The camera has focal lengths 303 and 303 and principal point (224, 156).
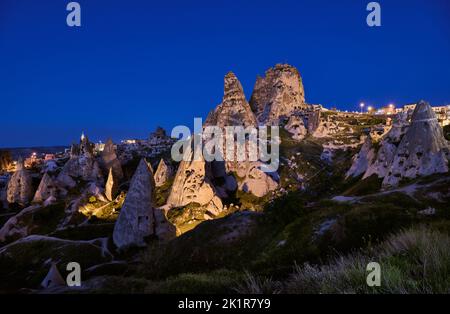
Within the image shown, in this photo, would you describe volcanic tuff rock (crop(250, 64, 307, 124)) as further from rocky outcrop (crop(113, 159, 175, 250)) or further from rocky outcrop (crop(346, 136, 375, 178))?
rocky outcrop (crop(113, 159, 175, 250))

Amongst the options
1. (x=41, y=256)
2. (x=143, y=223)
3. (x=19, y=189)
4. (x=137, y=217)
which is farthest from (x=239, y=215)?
(x=19, y=189)

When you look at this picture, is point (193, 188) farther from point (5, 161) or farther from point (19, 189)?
point (5, 161)

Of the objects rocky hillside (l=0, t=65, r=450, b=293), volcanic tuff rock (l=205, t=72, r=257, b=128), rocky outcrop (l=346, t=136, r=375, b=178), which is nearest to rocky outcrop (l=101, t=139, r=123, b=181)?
rocky hillside (l=0, t=65, r=450, b=293)

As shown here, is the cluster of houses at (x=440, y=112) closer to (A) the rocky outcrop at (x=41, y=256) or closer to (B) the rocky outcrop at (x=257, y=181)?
(B) the rocky outcrop at (x=257, y=181)

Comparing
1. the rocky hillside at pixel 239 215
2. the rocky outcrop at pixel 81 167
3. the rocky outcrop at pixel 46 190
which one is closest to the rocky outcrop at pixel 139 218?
the rocky hillside at pixel 239 215

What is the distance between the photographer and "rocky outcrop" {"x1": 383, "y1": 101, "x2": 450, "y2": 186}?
110ft

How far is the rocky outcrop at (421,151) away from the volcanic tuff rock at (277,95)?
81108 millimetres

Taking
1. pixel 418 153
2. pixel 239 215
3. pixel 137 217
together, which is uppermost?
pixel 418 153

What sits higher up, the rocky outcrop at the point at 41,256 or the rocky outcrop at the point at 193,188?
the rocky outcrop at the point at 193,188

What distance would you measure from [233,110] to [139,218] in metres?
69.5

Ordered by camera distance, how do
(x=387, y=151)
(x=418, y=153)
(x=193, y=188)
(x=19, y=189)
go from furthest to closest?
(x=19, y=189) < (x=193, y=188) < (x=387, y=151) < (x=418, y=153)

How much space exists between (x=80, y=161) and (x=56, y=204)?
20896 millimetres

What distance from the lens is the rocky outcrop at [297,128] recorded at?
10174cm

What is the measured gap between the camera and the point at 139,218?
137 feet
